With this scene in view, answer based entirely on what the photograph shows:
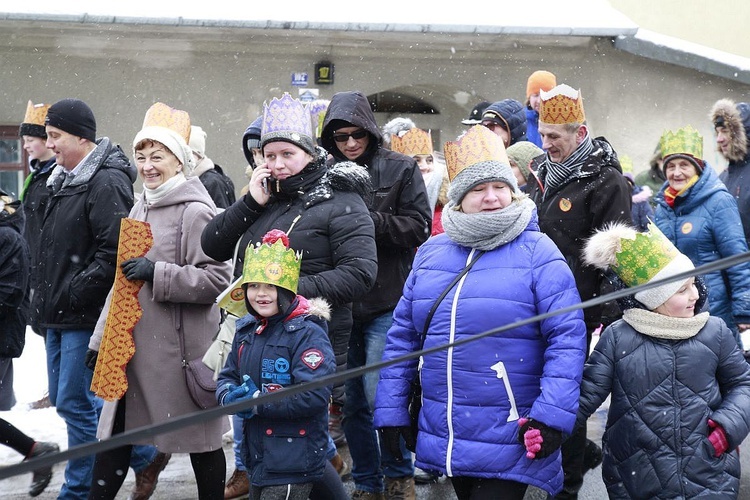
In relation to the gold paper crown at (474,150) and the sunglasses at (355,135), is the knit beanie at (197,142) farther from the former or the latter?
the gold paper crown at (474,150)

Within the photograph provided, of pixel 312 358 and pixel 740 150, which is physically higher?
→ pixel 740 150

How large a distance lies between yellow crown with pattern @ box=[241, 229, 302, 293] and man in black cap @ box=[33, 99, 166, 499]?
1332 millimetres

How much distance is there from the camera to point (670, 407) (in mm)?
4203

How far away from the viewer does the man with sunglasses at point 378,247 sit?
552 centimetres

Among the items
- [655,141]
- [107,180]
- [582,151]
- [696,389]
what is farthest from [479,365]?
[655,141]

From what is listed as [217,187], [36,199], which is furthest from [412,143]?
[36,199]

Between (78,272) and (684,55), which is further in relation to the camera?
(684,55)

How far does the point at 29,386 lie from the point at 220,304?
4761 millimetres

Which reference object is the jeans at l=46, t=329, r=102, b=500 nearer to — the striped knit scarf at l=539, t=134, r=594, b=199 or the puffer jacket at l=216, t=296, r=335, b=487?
the puffer jacket at l=216, t=296, r=335, b=487

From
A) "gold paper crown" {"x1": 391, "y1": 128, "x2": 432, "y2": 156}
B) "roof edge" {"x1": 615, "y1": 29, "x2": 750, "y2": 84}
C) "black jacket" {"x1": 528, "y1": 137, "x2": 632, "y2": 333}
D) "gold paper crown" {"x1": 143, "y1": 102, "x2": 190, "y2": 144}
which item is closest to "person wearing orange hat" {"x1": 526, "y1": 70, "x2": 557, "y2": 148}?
"gold paper crown" {"x1": 391, "y1": 128, "x2": 432, "y2": 156}

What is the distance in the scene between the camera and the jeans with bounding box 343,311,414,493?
5523mm

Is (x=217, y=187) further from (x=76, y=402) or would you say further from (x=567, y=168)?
(x=567, y=168)

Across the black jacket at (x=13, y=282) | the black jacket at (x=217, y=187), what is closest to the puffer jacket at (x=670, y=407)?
the black jacket at (x=13, y=282)

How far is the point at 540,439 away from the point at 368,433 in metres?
1.80
